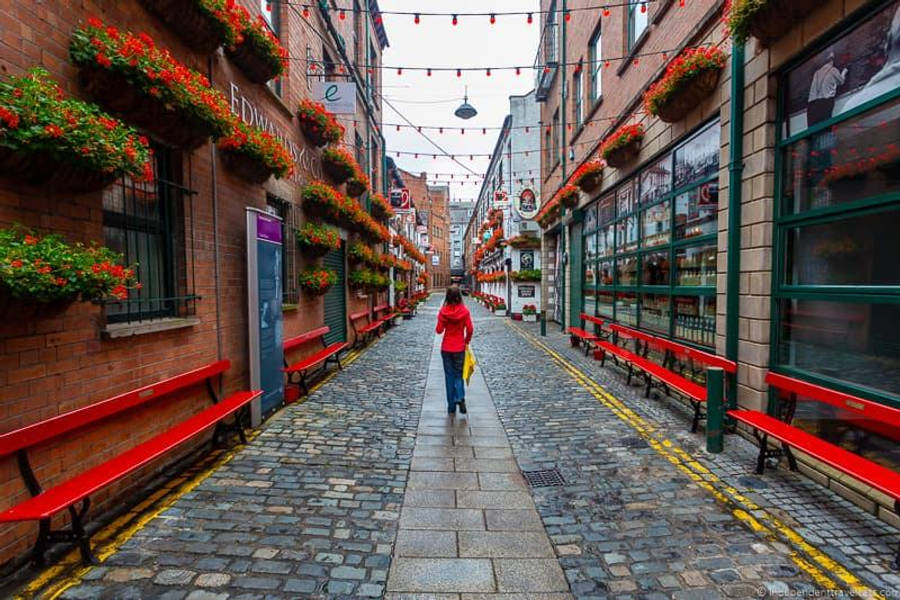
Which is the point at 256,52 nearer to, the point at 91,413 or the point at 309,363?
the point at 309,363

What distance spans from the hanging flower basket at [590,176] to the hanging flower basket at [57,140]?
951 cm

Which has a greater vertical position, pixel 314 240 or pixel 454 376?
pixel 314 240

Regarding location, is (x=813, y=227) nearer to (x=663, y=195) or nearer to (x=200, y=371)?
(x=663, y=195)

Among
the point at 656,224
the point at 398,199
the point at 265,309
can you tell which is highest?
the point at 398,199

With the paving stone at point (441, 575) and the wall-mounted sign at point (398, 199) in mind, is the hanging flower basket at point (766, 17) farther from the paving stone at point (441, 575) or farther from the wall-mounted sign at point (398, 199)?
the wall-mounted sign at point (398, 199)

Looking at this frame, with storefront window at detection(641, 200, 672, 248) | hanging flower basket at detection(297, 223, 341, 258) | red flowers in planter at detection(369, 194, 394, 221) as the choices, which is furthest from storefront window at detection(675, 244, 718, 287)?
red flowers in planter at detection(369, 194, 394, 221)

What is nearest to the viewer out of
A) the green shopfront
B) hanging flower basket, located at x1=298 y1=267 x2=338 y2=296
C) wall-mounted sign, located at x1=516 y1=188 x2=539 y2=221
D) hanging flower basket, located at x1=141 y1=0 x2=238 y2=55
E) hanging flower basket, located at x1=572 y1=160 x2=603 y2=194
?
the green shopfront

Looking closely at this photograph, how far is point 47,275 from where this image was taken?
251 centimetres

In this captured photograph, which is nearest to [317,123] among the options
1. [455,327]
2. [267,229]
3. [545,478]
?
[267,229]

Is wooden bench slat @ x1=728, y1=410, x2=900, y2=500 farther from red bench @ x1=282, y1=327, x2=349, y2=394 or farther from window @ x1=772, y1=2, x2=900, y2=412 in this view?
red bench @ x1=282, y1=327, x2=349, y2=394

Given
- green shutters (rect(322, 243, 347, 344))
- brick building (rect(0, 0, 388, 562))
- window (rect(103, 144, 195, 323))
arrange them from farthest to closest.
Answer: green shutters (rect(322, 243, 347, 344)), window (rect(103, 144, 195, 323)), brick building (rect(0, 0, 388, 562))

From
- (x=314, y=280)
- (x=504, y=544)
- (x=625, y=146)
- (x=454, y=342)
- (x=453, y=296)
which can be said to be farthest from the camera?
(x=625, y=146)

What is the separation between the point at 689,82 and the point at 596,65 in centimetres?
693

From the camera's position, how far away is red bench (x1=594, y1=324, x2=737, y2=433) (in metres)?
5.36
